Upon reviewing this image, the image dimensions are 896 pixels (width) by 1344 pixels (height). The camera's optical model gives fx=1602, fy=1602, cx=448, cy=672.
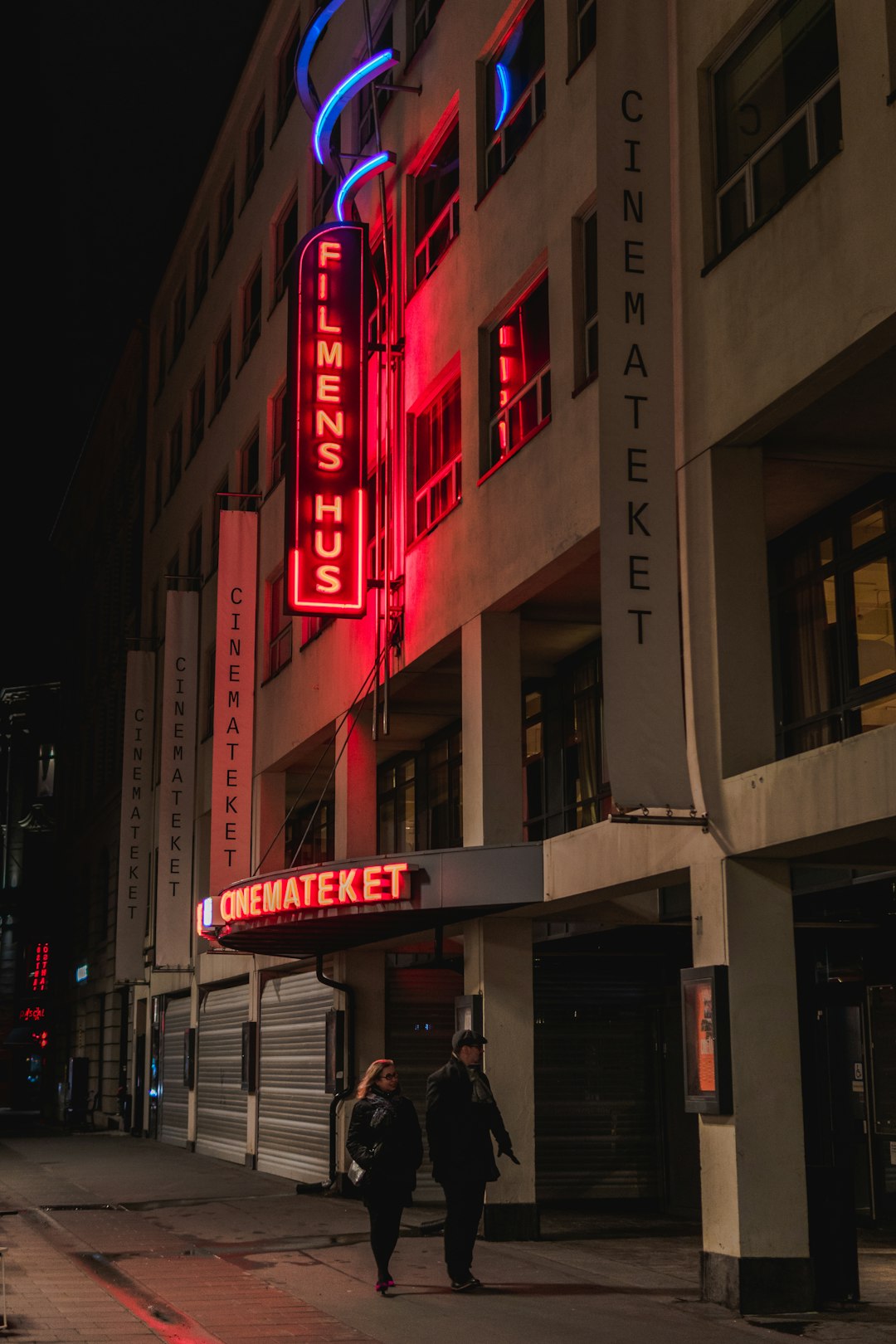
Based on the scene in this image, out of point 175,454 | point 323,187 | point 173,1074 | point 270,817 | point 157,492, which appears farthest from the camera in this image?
point 157,492

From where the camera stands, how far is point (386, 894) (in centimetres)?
1608

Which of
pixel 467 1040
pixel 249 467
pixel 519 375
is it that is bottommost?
pixel 467 1040

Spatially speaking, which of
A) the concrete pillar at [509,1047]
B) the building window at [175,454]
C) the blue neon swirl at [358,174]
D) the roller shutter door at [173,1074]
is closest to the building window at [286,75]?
the blue neon swirl at [358,174]

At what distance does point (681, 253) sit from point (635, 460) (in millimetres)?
2012

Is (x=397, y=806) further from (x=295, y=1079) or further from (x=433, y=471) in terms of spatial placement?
(x=433, y=471)

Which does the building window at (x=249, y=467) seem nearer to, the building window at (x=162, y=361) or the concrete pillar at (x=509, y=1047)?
the building window at (x=162, y=361)

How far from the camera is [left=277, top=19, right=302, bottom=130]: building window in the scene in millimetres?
29169

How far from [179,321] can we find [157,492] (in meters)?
4.38

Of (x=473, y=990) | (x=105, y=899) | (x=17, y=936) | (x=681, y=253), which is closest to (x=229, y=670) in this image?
(x=473, y=990)

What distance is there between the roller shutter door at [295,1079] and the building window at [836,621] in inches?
399

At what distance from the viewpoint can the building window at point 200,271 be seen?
37000mm

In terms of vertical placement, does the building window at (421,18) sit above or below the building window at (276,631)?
above

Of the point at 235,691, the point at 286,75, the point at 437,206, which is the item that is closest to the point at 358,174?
the point at 437,206

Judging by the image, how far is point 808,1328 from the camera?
1089 centimetres
